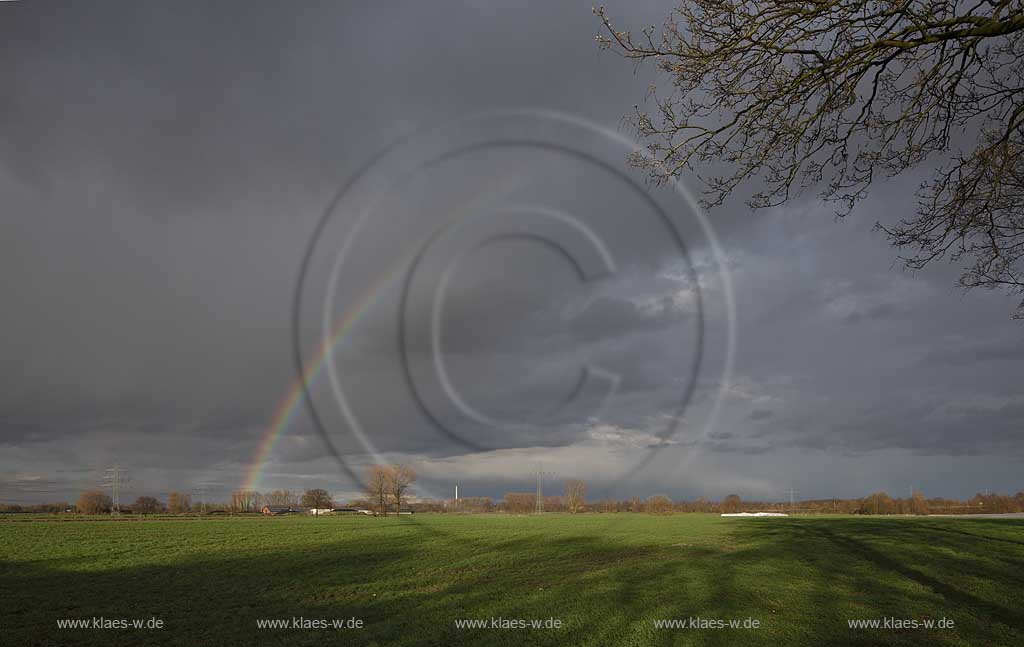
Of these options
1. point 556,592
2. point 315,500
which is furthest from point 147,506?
point 556,592

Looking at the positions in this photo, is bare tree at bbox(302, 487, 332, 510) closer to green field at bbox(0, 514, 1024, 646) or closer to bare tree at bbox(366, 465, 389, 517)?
bare tree at bbox(366, 465, 389, 517)

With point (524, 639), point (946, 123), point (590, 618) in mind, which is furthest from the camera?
point (590, 618)

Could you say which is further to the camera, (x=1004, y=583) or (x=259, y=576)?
(x=259, y=576)

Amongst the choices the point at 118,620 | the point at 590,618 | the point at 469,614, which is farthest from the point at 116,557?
the point at 590,618

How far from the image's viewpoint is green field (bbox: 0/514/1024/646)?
1102cm

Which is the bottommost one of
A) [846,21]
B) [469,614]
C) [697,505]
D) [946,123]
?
[697,505]

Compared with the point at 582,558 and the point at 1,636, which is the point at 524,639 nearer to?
the point at 1,636

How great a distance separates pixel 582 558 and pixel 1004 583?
44.1ft

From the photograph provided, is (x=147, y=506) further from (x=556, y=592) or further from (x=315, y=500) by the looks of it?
(x=556, y=592)

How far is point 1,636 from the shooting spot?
12.1 metres

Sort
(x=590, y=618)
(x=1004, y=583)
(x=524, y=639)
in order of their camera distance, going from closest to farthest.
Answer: (x=524, y=639)
(x=590, y=618)
(x=1004, y=583)

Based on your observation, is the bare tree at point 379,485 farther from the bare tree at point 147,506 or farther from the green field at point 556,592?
the green field at point 556,592

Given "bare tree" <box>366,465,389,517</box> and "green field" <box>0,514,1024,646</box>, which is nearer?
"green field" <box>0,514,1024,646</box>

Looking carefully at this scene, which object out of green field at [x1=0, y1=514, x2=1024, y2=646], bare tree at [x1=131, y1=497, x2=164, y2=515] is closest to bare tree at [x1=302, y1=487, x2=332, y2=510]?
bare tree at [x1=131, y1=497, x2=164, y2=515]
